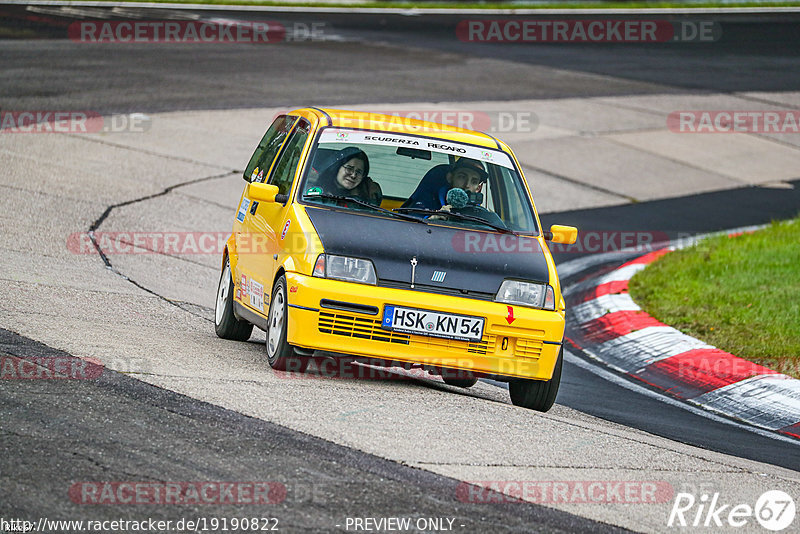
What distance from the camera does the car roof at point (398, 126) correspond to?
8.26m

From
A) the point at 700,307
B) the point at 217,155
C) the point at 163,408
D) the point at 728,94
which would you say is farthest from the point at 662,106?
the point at 163,408

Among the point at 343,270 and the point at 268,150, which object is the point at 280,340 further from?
the point at 268,150

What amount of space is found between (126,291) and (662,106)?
52.1 ft

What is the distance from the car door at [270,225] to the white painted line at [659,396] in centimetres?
294

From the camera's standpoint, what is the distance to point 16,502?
4586 mm

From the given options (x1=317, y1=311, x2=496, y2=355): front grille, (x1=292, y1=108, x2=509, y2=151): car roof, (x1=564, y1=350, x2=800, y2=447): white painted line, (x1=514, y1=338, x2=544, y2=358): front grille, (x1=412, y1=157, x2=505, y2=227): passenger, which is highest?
(x1=292, y1=108, x2=509, y2=151): car roof

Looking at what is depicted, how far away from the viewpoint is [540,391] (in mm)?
7445
